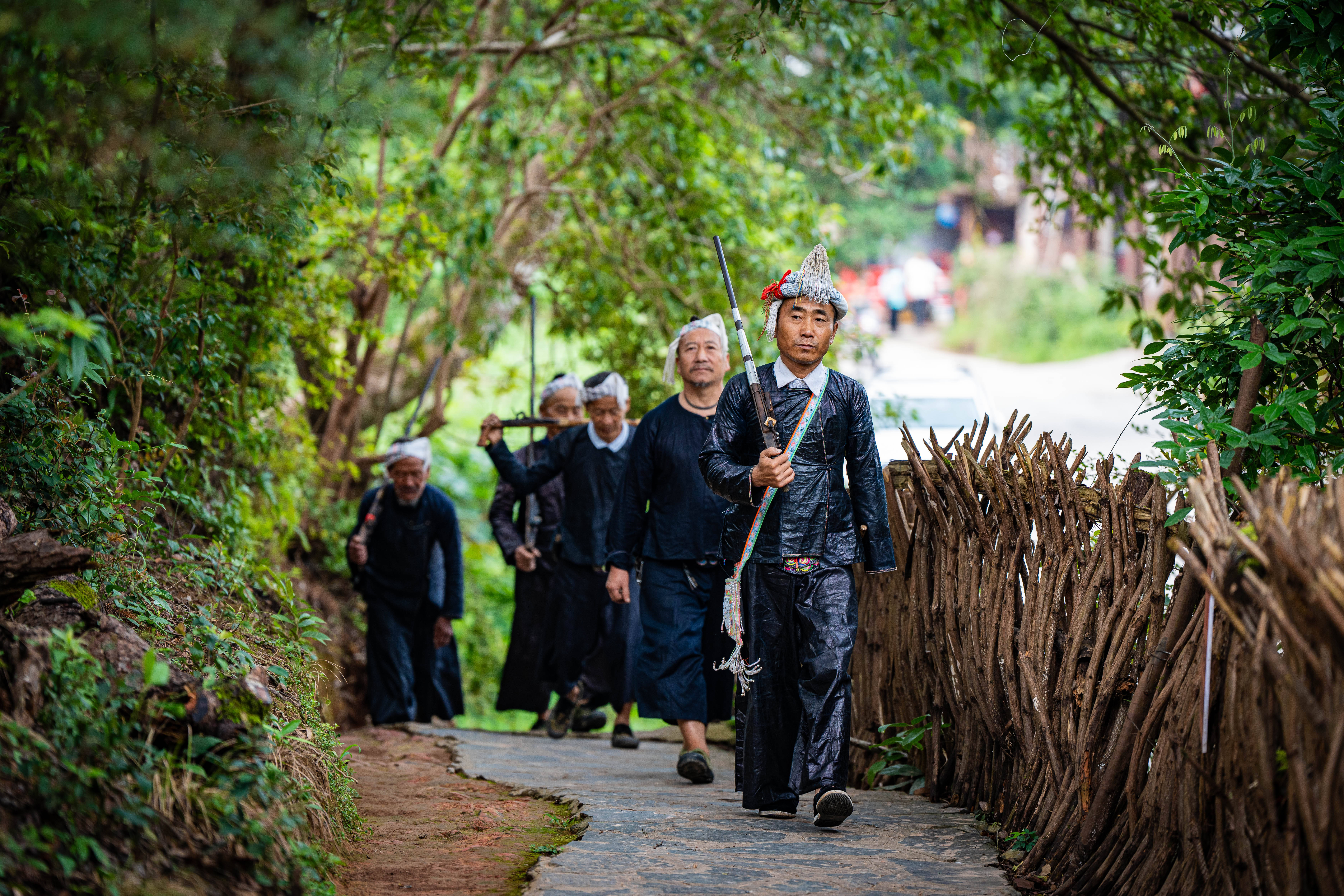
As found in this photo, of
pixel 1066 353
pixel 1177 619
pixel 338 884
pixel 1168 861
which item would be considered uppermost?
pixel 1066 353

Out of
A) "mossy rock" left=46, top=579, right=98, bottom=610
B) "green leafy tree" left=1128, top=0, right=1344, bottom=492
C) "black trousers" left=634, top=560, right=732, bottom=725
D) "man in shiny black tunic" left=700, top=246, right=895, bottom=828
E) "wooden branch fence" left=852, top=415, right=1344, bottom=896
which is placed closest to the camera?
"wooden branch fence" left=852, top=415, right=1344, bottom=896

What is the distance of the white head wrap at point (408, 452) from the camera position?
7602 mm

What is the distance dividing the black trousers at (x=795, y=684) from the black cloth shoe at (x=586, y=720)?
3409mm

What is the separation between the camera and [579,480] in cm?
734

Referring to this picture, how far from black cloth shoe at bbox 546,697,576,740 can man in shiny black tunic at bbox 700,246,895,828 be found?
3294mm

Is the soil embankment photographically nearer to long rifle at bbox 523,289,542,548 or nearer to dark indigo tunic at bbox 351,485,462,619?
dark indigo tunic at bbox 351,485,462,619

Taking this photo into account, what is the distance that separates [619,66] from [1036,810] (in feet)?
25.3

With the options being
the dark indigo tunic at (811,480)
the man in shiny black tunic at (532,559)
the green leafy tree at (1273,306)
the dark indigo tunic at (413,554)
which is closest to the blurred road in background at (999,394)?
the green leafy tree at (1273,306)

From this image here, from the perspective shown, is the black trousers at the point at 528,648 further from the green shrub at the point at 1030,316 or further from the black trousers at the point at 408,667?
the green shrub at the point at 1030,316

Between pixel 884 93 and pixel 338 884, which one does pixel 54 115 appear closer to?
pixel 338 884

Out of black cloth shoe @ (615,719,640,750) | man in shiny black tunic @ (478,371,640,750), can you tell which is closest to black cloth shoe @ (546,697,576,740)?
man in shiny black tunic @ (478,371,640,750)

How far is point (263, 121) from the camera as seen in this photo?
17.8 feet

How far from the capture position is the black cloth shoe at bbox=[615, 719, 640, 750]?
23.0 feet

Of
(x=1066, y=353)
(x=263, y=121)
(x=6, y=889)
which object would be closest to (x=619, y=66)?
(x=263, y=121)
